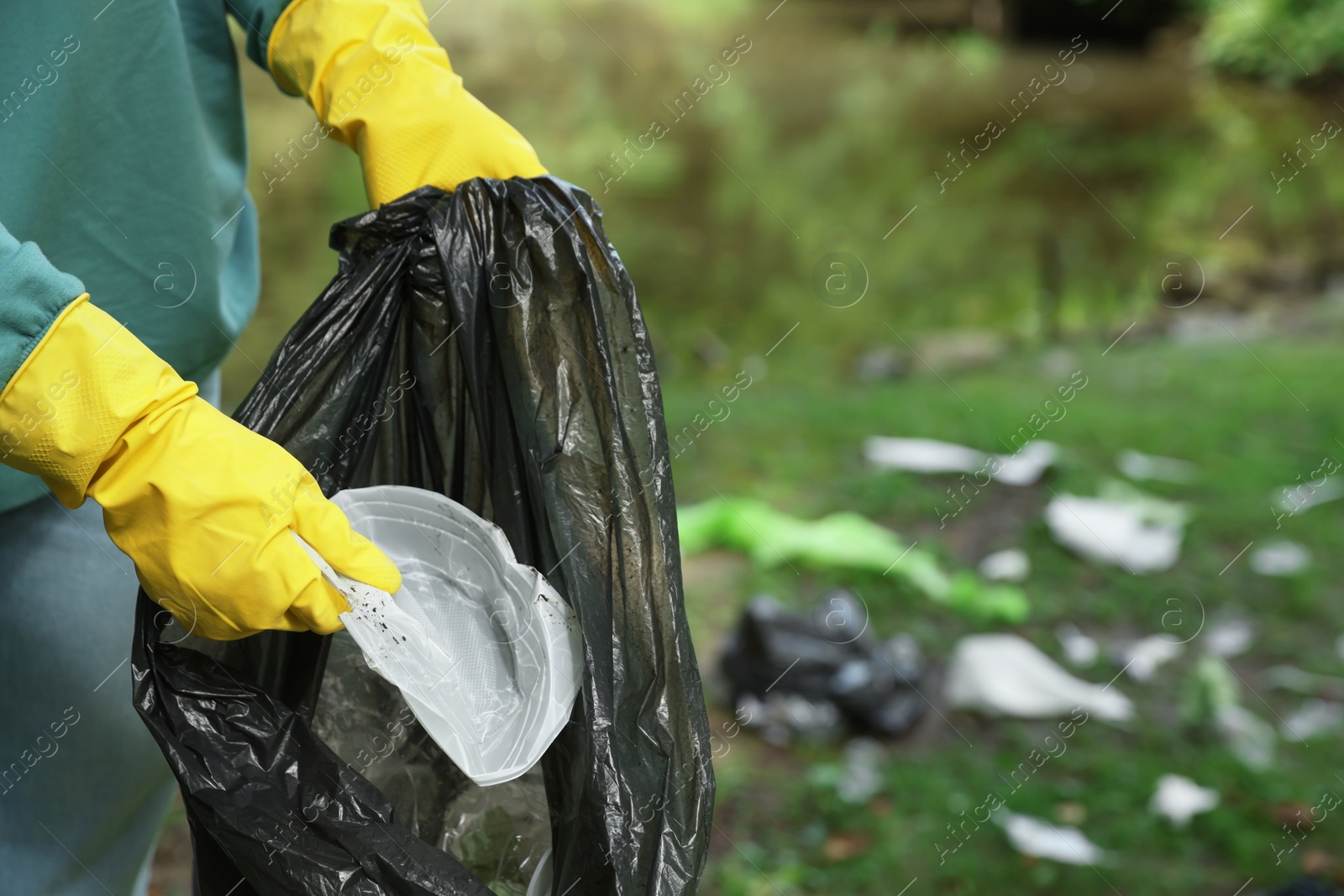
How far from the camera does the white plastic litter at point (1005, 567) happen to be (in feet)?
9.96

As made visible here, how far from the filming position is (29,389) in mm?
930

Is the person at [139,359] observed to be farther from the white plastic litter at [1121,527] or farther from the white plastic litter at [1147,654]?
the white plastic litter at [1121,527]

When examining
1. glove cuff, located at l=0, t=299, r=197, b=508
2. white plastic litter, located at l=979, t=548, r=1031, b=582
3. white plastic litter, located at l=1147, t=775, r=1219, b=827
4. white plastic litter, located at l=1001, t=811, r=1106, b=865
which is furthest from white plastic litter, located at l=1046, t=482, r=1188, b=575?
glove cuff, located at l=0, t=299, r=197, b=508

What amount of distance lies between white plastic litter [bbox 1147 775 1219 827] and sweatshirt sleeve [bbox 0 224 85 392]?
7.28ft

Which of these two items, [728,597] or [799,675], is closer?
[799,675]

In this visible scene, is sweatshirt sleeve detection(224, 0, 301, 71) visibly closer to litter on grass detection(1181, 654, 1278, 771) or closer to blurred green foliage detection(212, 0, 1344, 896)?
blurred green foliage detection(212, 0, 1344, 896)

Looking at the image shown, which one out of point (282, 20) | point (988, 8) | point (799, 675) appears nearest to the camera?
point (282, 20)

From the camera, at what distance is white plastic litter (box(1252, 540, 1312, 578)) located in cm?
305

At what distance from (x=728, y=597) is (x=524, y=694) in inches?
73.6

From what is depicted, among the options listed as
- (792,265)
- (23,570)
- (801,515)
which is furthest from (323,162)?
(23,570)

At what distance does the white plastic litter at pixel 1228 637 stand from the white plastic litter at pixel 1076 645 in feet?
0.99

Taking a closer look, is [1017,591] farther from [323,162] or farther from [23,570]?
[323,162]

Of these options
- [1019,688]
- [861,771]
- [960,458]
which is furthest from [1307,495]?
[861,771]

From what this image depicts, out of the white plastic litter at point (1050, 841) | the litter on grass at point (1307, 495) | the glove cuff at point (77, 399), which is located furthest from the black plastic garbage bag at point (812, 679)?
the glove cuff at point (77, 399)
